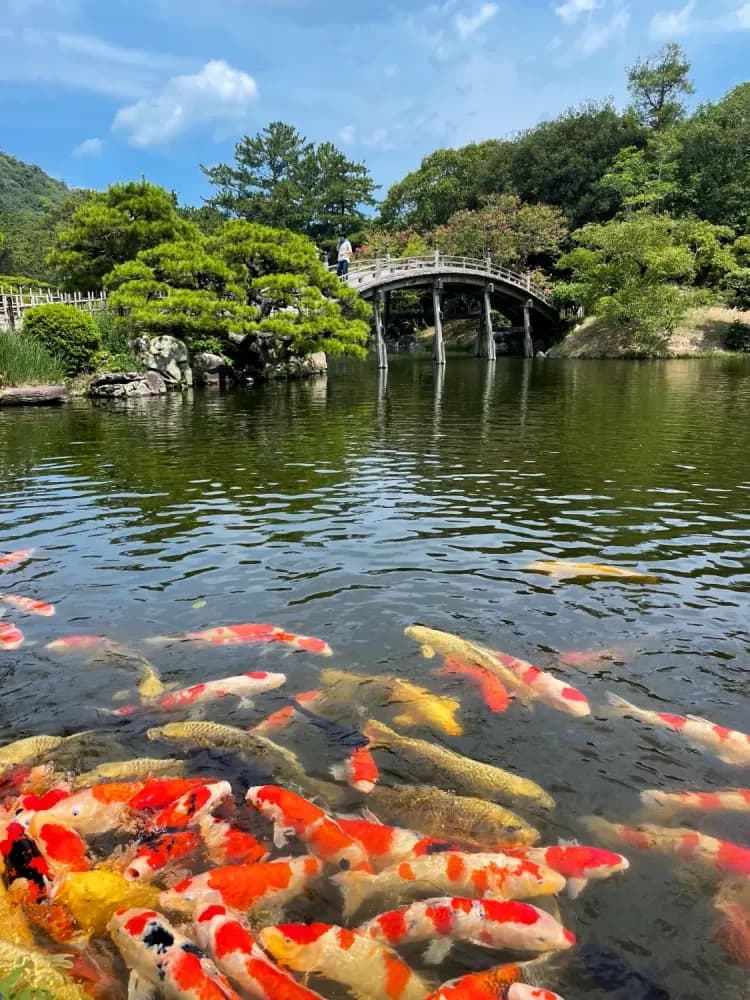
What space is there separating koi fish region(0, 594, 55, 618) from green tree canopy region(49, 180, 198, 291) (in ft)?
Result: 88.1

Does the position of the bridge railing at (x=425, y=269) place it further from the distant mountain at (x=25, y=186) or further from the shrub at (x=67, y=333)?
the distant mountain at (x=25, y=186)

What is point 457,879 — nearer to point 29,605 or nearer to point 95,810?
point 95,810

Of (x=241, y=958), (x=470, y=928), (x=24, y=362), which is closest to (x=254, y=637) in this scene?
(x=241, y=958)

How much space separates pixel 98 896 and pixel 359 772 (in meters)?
1.69

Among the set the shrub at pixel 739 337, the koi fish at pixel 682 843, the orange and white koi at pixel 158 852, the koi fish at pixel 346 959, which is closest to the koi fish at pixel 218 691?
the orange and white koi at pixel 158 852

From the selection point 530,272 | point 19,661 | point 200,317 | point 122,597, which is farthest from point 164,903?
point 530,272

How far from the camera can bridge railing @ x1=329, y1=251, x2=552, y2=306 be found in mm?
33906

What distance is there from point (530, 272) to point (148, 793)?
1980 inches

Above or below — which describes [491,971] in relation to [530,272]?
below

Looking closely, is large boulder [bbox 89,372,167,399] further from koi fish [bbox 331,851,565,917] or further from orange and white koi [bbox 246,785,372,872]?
koi fish [bbox 331,851,565,917]

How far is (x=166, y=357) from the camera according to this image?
27531 mm

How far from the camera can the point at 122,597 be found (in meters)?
7.25

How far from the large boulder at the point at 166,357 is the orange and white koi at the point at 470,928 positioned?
87.3ft

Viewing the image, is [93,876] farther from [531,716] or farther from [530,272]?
[530,272]
